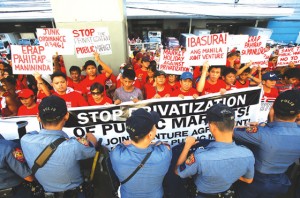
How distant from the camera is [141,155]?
1.83 meters

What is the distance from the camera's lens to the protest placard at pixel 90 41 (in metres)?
3.85

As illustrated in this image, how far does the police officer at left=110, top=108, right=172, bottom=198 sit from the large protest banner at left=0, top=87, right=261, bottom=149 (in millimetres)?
996

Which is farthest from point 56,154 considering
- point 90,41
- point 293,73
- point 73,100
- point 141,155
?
point 293,73

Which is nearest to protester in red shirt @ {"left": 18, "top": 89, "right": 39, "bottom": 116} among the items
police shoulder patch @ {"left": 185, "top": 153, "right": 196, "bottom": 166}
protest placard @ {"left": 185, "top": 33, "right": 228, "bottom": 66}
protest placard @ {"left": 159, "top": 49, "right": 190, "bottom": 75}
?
protest placard @ {"left": 159, "top": 49, "right": 190, "bottom": 75}

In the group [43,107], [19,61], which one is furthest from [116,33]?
[43,107]

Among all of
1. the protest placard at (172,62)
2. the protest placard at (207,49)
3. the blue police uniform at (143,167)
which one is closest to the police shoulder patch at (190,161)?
the blue police uniform at (143,167)

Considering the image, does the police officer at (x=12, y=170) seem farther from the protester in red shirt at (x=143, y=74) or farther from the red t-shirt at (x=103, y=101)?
the protester in red shirt at (x=143, y=74)

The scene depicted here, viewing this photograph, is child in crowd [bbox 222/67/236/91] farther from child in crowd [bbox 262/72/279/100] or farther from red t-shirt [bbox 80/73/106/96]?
red t-shirt [bbox 80/73/106/96]

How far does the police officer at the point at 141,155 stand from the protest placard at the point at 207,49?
202 cm

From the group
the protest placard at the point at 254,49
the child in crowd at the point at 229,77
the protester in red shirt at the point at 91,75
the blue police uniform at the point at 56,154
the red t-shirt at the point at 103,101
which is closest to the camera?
the blue police uniform at the point at 56,154

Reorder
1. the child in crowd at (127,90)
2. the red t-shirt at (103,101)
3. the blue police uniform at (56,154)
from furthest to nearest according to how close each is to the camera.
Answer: the child in crowd at (127,90) → the red t-shirt at (103,101) → the blue police uniform at (56,154)

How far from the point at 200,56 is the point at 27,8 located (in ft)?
73.4

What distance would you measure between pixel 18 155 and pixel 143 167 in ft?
4.61

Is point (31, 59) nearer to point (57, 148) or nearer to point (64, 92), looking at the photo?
point (64, 92)
